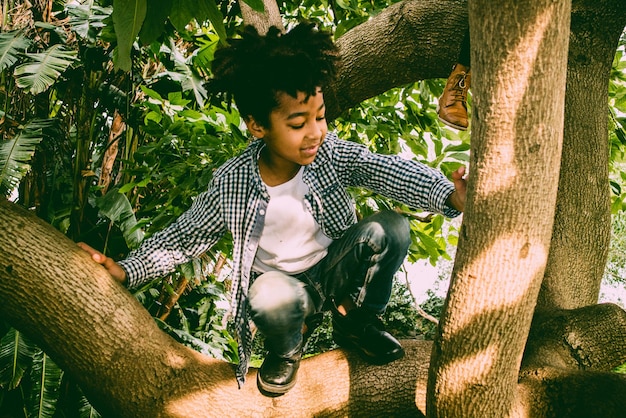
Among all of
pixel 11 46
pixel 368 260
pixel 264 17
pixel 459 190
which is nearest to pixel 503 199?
pixel 459 190

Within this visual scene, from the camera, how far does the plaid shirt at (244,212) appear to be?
196cm

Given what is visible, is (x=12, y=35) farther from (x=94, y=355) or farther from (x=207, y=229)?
(x=94, y=355)

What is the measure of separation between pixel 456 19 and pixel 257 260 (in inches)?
56.6

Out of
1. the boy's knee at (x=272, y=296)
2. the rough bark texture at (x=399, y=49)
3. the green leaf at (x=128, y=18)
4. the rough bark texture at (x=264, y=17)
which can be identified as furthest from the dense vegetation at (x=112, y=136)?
the green leaf at (x=128, y=18)

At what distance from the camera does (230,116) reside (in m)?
2.72

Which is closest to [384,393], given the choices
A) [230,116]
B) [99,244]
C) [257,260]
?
[257,260]

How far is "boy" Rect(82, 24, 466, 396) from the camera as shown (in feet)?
5.97

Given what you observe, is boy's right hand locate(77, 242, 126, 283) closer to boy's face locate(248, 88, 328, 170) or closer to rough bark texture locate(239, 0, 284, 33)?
boy's face locate(248, 88, 328, 170)

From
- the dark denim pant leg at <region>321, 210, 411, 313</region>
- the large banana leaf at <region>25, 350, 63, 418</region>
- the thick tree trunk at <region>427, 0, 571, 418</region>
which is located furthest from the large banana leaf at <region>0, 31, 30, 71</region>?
the thick tree trunk at <region>427, 0, 571, 418</region>

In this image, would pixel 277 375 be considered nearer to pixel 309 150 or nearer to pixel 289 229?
pixel 289 229

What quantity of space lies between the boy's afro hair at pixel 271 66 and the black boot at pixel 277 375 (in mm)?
804

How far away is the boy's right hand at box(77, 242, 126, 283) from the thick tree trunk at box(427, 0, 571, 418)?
110 centimetres

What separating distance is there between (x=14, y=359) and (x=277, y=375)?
2.19 meters

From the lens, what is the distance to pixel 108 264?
187 cm
